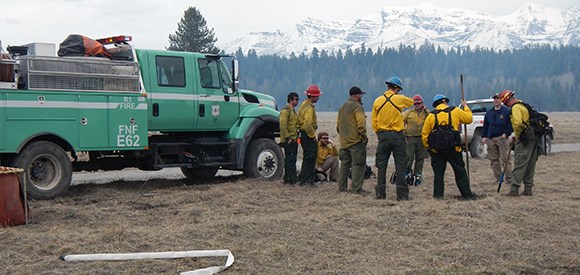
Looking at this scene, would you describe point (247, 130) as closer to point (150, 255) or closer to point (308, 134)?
point (308, 134)

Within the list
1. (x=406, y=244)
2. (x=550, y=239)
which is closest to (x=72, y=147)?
(x=406, y=244)

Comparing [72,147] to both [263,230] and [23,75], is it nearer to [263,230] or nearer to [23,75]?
[23,75]

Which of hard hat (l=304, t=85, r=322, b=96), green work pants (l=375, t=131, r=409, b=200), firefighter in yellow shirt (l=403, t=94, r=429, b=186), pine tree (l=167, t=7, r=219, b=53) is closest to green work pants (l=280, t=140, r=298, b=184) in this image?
hard hat (l=304, t=85, r=322, b=96)

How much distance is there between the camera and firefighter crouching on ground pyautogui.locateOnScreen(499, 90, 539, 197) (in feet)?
43.1

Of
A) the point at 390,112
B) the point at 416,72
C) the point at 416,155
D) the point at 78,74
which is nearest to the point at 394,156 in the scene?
the point at 390,112

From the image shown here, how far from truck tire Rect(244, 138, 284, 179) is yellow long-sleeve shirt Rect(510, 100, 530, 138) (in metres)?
5.07

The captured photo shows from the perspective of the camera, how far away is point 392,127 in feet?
40.7

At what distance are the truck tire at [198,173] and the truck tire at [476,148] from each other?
363 inches

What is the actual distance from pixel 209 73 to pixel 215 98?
0.49m

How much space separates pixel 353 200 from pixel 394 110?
1.52 metres

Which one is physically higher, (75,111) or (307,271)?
(75,111)

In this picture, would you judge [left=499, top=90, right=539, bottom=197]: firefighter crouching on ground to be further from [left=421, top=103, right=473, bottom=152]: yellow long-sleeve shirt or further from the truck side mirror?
the truck side mirror

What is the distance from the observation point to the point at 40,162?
12.9 meters

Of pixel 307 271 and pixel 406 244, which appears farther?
pixel 406 244
